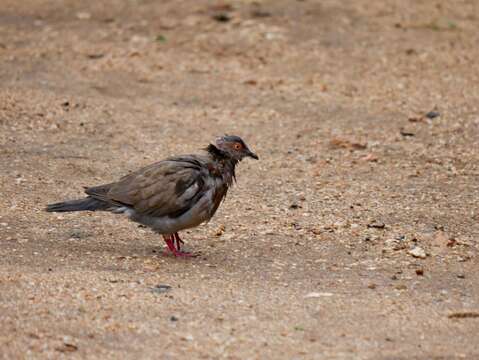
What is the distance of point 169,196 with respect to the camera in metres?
7.02

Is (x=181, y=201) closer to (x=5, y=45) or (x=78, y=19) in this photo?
(x=5, y=45)

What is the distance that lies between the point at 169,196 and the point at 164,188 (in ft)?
0.28

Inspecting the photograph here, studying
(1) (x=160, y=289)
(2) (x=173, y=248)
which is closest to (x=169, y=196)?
(2) (x=173, y=248)

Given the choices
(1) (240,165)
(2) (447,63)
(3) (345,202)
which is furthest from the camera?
(2) (447,63)

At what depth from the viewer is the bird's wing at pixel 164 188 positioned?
7.00 m

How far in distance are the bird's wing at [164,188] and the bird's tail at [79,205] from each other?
0.09 metres

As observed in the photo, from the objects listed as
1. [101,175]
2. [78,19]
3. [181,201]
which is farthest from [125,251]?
[78,19]

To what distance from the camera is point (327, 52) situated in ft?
44.4

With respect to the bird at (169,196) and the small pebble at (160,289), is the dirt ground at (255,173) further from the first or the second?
the bird at (169,196)

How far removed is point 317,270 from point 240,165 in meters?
3.02

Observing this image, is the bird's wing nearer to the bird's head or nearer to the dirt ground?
the bird's head

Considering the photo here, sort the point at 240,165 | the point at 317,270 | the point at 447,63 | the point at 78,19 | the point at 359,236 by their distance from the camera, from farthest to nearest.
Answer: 1. the point at 78,19
2. the point at 447,63
3. the point at 240,165
4. the point at 359,236
5. the point at 317,270

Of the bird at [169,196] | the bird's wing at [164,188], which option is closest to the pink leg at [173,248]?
the bird at [169,196]

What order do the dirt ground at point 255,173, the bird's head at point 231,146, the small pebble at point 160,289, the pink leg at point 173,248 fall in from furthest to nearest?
1. the bird's head at point 231,146
2. the pink leg at point 173,248
3. the small pebble at point 160,289
4. the dirt ground at point 255,173
